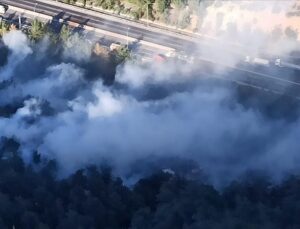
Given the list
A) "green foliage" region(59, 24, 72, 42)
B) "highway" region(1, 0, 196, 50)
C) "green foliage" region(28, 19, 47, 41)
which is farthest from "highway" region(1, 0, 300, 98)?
"green foliage" region(28, 19, 47, 41)

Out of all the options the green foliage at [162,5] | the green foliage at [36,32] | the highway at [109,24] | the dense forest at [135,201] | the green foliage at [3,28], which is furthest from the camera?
the green foliage at [162,5]

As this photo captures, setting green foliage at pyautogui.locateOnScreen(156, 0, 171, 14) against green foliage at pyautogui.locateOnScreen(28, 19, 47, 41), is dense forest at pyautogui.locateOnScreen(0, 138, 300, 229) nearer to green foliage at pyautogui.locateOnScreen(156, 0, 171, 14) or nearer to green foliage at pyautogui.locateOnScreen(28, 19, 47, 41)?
green foliage at pyautogui.locateOnScreen(28, 19, 47, 41)

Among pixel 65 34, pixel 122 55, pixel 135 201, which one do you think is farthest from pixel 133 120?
pixel 65 34

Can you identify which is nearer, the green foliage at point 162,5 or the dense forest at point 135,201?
the dense forest at point 135,201

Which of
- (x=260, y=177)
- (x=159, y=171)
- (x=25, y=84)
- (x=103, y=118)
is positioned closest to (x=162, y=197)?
(x=159, y=171)

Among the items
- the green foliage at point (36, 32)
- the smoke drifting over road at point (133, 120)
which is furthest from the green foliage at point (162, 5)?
the green foliage at point (36, 32)

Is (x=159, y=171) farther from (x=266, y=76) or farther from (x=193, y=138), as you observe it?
(x=266, y=76)

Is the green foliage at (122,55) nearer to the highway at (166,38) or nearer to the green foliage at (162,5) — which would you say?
the highway at (166,38)

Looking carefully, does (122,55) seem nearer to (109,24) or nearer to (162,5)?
(109,24)
